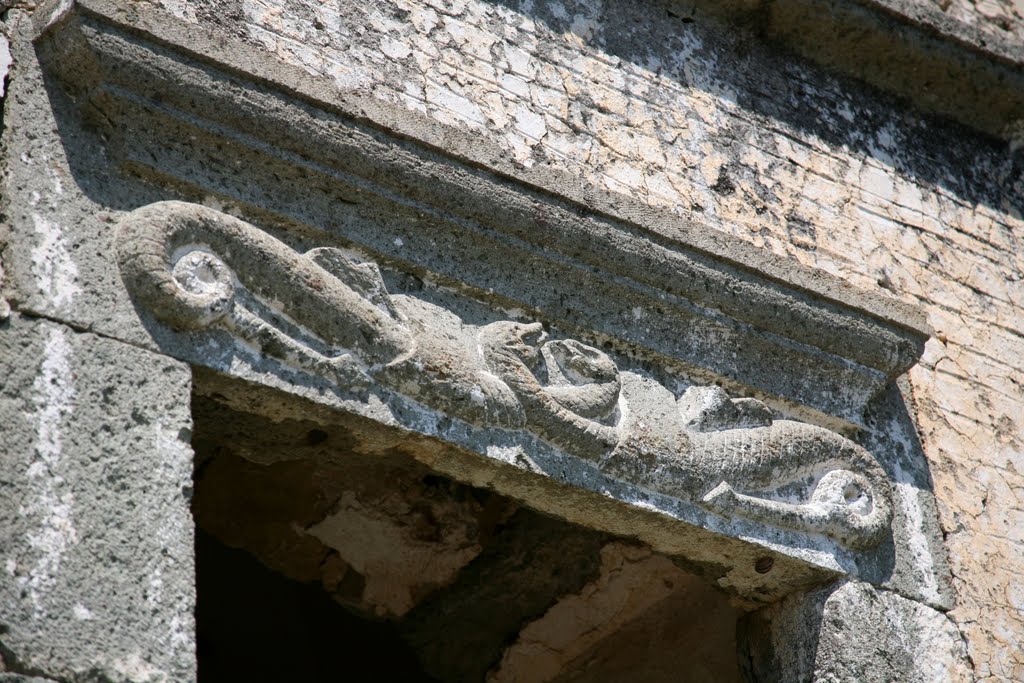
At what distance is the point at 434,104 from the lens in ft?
10.6

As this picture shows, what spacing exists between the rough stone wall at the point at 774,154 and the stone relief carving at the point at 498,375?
0.42 m

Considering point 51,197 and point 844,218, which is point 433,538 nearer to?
point 844,218

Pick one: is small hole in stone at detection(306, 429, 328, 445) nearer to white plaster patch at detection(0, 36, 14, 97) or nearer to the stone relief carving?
the stone relief carving

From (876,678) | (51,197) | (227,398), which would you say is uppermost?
(51,197)

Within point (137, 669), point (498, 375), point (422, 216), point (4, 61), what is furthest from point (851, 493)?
point (4, 61)

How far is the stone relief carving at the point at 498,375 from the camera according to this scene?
260 centimetres

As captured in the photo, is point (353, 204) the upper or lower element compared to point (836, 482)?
upper

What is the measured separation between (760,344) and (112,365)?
156cm

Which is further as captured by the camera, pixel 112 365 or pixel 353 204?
pixel 353 204

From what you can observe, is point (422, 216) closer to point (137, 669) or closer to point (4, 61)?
point (4, 61)

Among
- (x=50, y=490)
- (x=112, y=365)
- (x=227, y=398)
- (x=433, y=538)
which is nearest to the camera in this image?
(x=50, y=490)

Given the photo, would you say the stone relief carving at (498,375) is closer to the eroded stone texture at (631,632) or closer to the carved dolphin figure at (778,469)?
the carved dolphin figure at (778,469)

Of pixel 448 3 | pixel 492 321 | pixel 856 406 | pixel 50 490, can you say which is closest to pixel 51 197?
pixel 50 490

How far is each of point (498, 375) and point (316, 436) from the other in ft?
1.30
